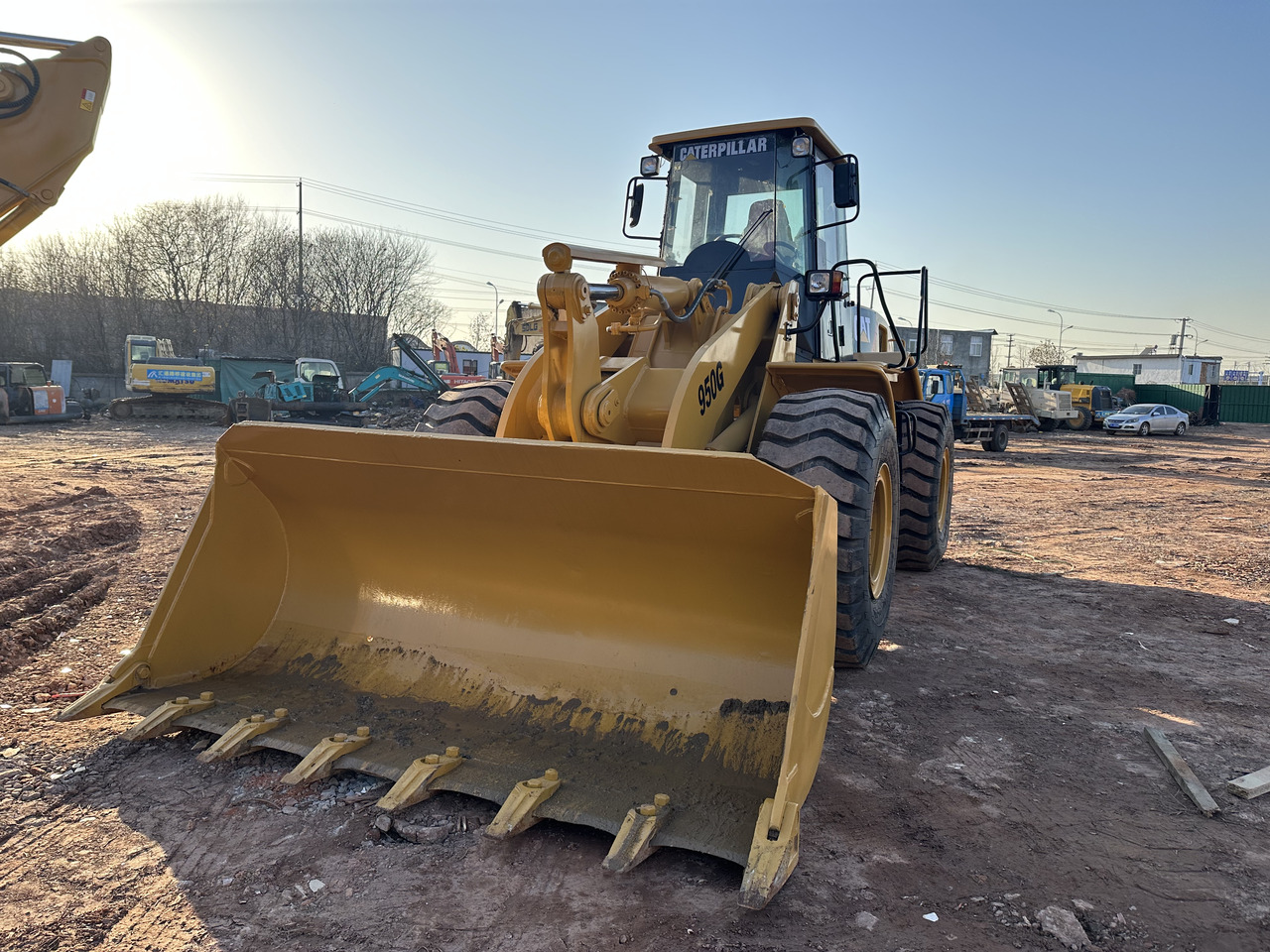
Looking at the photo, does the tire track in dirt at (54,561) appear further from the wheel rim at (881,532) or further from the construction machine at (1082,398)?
the construction machine at (1082,398)

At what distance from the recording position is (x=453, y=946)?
2.20 m

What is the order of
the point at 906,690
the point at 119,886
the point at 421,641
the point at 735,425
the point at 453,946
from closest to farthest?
the point at 453,946 → the point at 119,886 → the point at 421,641 → the point at 906,690 → the point at 735,425

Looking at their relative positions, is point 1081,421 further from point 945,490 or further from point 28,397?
point 28,397

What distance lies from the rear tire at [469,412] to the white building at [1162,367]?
6277 centimetres

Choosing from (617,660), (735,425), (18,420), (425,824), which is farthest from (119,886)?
(18,420)

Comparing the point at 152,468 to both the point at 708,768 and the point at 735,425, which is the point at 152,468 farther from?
the point at 708,768

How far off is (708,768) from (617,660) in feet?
2.02

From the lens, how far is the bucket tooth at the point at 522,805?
259 centimetres

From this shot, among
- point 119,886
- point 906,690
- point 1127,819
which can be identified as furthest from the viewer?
point 906,690

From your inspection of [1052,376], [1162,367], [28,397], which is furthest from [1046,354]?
[28,397]

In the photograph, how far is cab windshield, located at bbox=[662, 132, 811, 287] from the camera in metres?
5.29

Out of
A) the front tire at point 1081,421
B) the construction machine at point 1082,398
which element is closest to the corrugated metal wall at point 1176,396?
the construction machine at point 1082,398

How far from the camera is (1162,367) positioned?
6700 cm

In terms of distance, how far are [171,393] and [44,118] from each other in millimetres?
21728
